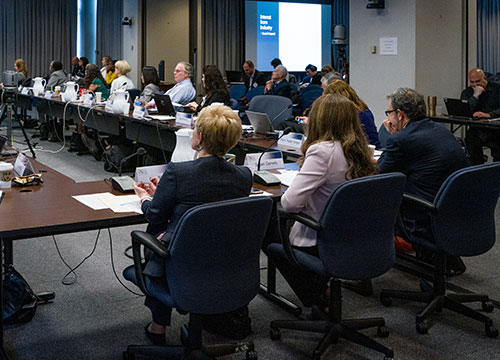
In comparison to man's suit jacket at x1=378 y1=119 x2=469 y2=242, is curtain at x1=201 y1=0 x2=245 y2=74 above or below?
above

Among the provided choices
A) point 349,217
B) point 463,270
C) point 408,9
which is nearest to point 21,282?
point 349,217

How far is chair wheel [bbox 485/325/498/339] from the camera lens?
9.30ft

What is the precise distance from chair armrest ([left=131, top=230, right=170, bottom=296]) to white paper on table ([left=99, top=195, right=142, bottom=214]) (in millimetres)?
304

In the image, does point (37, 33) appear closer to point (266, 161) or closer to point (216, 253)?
point (266, 161)

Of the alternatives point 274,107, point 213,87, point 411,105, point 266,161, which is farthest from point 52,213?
point 213,87

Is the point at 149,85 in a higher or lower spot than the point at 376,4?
lower

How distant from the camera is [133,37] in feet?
41.2

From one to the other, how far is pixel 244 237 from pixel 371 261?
0.62 meters

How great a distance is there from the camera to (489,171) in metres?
2.75

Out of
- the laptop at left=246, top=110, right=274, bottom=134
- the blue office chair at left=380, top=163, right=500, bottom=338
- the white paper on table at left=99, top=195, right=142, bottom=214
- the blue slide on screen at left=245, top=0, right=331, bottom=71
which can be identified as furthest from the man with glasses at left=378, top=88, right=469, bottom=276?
the blue slide on screen at left=245, top=0, right=331, bottom=71

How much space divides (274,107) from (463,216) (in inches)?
125

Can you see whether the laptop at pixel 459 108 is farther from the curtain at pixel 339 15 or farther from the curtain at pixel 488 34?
the curtain at pixel 488 34

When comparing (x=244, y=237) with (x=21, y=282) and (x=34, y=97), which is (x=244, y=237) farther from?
(x=34, y=97)

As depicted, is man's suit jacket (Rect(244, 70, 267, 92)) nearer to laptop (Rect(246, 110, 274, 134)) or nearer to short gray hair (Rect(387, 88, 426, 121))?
laptop (Rect(246, 110, 274, 134))
